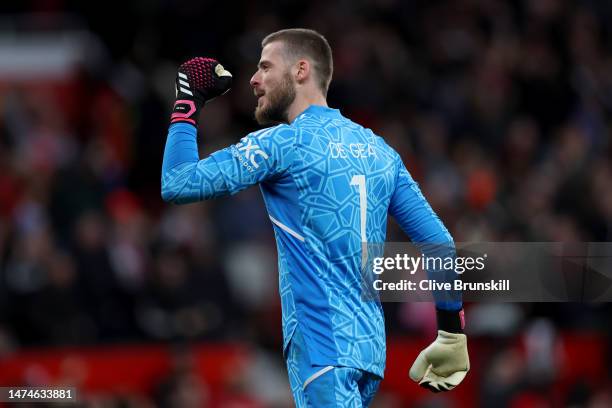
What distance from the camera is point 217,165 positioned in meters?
5.39

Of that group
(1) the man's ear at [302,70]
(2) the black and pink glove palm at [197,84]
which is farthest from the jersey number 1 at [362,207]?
(2) the black and pink glove palm at [197,84]

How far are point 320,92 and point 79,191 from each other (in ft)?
22.3

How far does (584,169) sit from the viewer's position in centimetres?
1353

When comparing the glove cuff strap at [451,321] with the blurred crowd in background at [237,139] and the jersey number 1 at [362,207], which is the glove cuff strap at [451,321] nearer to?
the jersey number 1 at [362,207]

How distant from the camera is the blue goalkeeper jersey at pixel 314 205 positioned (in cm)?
539

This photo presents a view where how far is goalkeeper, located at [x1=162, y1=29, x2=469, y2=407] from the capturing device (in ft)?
17.7

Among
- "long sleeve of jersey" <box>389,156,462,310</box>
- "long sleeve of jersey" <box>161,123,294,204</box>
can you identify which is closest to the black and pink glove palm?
"long sleeve of jersey" <box>161,123,294,204</box>

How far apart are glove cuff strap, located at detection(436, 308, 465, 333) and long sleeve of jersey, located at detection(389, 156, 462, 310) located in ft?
0.07

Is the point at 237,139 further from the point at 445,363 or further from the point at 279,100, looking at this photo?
the point at 445,363

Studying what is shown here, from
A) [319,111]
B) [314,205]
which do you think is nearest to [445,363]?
[314,205]

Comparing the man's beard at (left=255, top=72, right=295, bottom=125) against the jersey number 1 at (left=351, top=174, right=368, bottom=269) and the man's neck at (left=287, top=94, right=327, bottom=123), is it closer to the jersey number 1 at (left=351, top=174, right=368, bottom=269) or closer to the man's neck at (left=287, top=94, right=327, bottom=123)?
the man's neck at (left=287, top=94, right=327, bottom=123)

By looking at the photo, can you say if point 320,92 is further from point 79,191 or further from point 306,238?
point 79,191

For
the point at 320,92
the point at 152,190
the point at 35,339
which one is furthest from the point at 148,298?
the point at 320,92

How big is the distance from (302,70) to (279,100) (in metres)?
0.17
